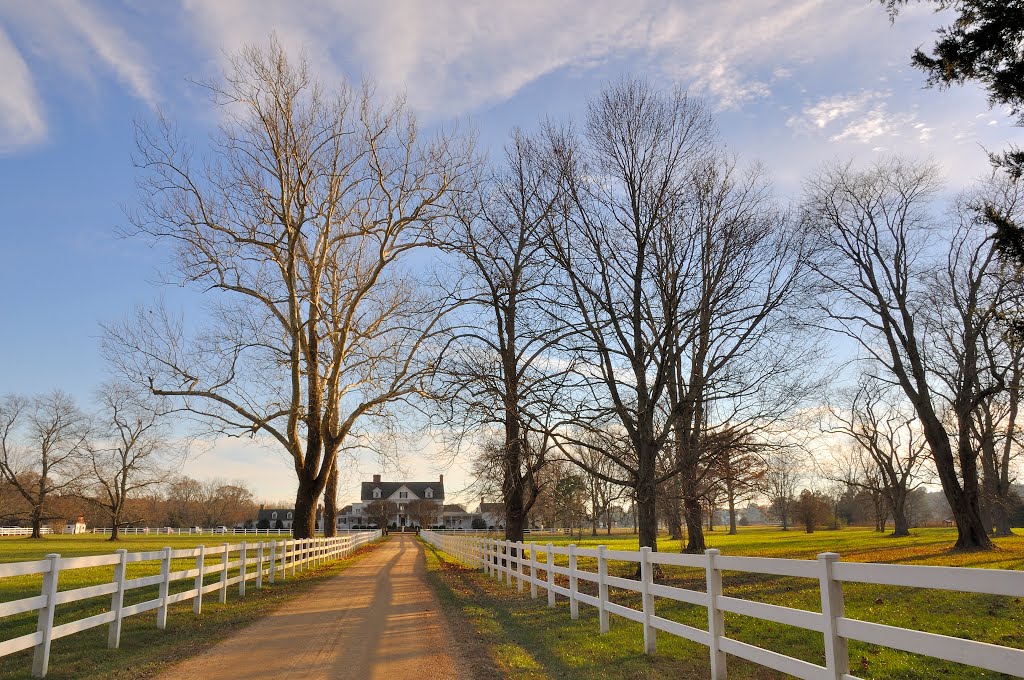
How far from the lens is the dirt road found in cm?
728

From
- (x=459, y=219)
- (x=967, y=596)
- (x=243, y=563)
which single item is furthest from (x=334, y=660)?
(x=459, y=219)

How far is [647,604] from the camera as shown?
8414mm

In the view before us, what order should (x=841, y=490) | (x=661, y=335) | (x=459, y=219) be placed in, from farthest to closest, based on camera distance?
(x=841, y=490) < (x=459, y=219) < (x=661, y=335)

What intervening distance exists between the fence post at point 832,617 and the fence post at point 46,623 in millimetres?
7002

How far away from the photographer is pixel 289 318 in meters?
25.0

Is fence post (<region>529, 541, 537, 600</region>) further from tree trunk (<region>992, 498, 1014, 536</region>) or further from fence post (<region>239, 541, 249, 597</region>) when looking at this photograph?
tree trunk (<region>992, 498, 1014, 536</region>)

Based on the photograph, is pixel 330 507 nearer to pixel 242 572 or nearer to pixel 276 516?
pixel 242 572

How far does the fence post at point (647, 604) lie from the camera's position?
823cm

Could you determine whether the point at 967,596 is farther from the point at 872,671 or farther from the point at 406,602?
the point at 406,602

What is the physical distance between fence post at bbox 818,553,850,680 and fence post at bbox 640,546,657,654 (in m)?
3.53

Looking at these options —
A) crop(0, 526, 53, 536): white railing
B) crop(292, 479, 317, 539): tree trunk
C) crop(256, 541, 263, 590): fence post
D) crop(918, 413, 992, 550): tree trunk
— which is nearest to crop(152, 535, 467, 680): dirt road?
crop(256, 541, 263, 590): fence post

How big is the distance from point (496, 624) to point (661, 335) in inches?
315

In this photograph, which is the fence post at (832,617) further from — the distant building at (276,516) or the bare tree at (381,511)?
the distant building at (276,516)

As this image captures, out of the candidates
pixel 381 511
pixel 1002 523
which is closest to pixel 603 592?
pixel 1002 523
